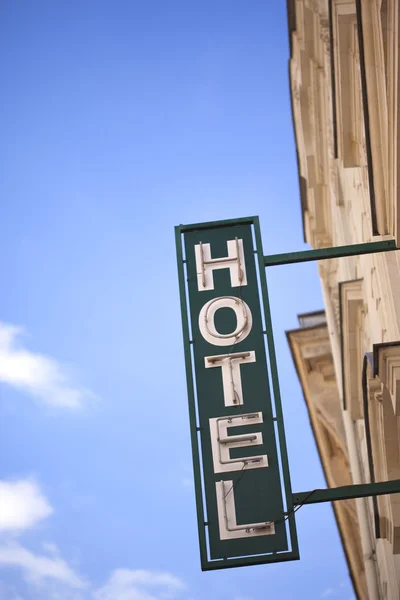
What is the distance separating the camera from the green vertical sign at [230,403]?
8.52 meters

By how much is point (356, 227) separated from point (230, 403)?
7.99 m

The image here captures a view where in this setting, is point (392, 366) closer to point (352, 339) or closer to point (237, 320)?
point (237, 320)

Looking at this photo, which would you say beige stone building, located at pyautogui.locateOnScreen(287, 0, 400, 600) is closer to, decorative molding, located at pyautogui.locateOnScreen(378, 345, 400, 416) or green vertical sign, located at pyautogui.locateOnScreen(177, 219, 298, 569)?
decorative molding, located at pyautogui.locateOnScreen(378, 345, 400, 416)

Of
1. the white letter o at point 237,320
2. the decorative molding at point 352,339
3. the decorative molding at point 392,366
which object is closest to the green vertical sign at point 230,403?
the white letter o at point 237,320

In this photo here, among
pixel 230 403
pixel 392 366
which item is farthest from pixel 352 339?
pixel 230 403

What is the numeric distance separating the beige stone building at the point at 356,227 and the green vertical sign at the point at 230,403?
1.48 m

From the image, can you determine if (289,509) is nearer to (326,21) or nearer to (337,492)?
(337,492)

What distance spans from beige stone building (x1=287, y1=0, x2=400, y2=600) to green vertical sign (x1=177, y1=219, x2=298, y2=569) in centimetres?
148

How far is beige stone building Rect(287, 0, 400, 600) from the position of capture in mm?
10242

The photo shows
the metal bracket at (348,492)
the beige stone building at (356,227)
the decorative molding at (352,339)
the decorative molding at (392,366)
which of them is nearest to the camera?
the metal bracket at (348,492)

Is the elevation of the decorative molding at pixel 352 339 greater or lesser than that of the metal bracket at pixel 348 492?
greater

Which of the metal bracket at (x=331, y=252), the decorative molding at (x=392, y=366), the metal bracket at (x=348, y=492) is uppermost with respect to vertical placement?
the metal bracket at (x=331, y=252)

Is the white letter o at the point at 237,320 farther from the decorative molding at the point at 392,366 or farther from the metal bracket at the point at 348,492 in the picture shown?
the metal bracket at the point at 348,492

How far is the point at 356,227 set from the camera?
53.5 feet
